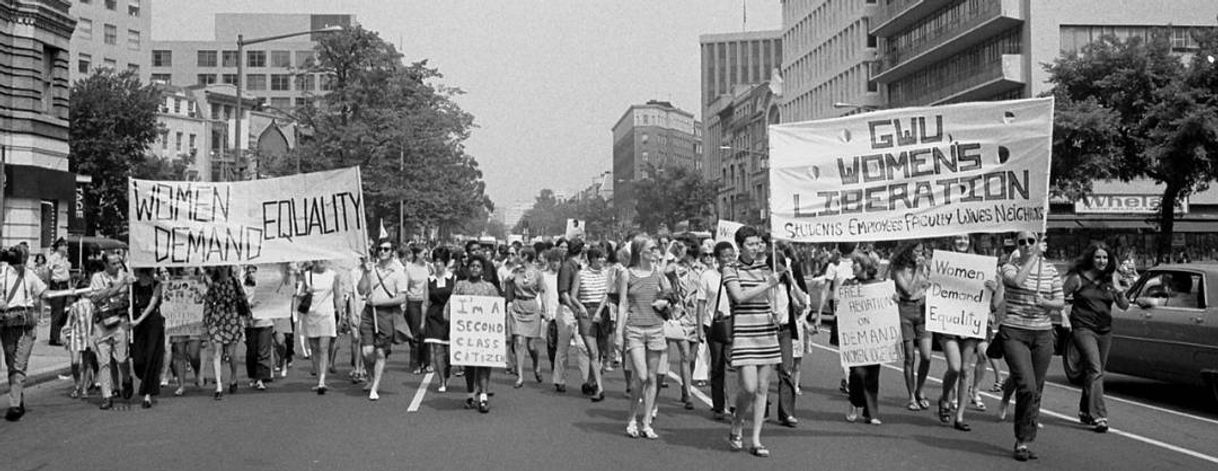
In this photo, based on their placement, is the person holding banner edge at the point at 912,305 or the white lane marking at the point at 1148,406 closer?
the white lane marking at the point at 1148,406

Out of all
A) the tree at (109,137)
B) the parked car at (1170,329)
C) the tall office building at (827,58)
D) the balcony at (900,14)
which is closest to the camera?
the parked car at (1170,329)

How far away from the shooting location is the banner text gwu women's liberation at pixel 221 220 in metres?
12.4

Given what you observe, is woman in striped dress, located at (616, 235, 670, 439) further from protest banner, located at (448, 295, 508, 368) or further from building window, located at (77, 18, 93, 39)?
building window, located at (77, 18, 93, 39)

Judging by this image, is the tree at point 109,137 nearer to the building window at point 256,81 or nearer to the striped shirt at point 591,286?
the striped shirt at point 591,286

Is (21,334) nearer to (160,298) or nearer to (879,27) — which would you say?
(160,298)

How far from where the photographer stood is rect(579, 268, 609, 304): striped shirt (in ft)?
43.4

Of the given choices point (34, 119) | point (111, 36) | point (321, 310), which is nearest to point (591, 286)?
point (321, 310)

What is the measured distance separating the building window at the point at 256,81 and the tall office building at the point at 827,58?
58.3m

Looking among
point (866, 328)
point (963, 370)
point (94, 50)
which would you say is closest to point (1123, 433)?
point (963, 370)

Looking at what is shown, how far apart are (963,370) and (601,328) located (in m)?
5.23

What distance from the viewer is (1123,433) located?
10.1 meters

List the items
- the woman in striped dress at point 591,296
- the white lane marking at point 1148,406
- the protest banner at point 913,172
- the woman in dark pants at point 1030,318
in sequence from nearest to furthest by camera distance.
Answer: the woman in dark pants at point 1030,318 → the protest banner at point 913,172 → the white lane marking at point 1148,406 → the woman in striped dress at point 591,296

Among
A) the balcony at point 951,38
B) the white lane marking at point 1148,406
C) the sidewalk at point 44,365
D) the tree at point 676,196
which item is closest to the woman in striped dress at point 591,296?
the white lane marking at point 1148,406

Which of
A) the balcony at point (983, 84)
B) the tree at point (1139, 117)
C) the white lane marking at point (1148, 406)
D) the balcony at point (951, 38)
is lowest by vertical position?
the white lane marking at point (1148, 406)
